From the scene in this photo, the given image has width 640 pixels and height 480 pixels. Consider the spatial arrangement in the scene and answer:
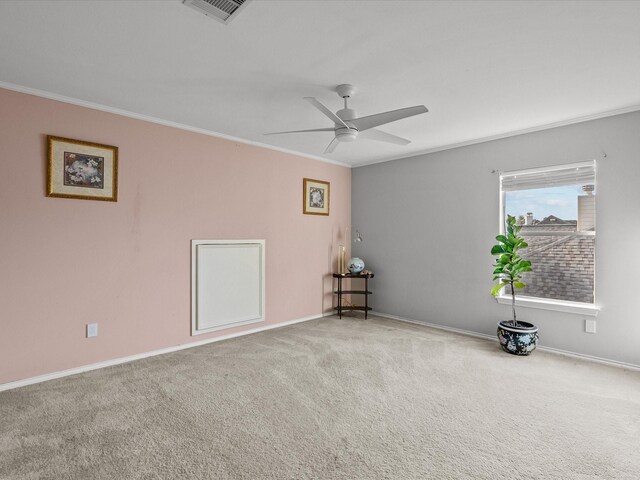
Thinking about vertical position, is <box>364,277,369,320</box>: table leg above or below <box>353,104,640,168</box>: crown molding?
below

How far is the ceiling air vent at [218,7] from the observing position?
1770 mm

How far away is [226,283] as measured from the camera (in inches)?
161

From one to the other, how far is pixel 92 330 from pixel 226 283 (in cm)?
138

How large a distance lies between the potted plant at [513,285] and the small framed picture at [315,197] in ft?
8.08

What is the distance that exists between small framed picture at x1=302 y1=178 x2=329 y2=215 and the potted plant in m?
2.46

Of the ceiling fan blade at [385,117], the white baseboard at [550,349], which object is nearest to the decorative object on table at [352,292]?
the white baseboard at [550,349]

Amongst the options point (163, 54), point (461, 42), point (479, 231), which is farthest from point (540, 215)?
point (163, 54)

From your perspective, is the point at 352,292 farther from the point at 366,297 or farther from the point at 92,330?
the point at 92,330

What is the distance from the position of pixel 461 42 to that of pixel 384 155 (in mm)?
2882

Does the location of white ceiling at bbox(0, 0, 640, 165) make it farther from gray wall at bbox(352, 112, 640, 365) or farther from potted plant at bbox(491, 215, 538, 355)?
potted plant at bbox(491, 215, 538, 355)

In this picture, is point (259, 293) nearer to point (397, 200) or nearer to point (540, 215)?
point (397, 200)

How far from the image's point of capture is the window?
3.55 m

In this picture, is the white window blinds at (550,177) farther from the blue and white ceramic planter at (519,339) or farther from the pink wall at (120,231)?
the pink wall at (120,231)

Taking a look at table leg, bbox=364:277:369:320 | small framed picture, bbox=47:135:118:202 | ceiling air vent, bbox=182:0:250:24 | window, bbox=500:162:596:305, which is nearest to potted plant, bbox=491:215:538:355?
window, bbox=500:162:596:305
